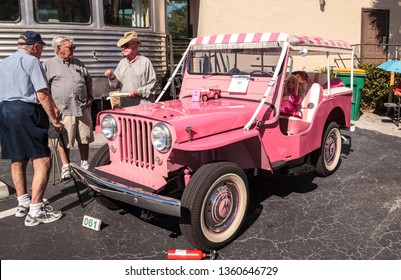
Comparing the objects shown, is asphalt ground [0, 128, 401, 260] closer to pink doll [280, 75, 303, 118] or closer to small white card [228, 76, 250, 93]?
pink doll [280, 75, 303, 118]

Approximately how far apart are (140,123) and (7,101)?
1.29 meters

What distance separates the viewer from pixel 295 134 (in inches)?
168

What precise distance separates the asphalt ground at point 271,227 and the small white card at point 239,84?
115cm

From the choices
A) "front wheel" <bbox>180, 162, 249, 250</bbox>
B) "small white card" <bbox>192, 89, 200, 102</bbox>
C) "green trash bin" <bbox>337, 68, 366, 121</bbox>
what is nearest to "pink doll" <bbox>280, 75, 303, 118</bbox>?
"small white card" <bbox>192, 89, 200, 102</bbox>

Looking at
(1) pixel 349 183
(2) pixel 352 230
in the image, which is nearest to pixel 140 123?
(2) pixel 352 230

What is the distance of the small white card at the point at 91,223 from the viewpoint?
3627 millimetres

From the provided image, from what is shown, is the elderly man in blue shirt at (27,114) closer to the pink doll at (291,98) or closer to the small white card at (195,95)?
the small white card at (195,95)

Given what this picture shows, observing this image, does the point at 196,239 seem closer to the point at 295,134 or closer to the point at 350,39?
the point at 295,134

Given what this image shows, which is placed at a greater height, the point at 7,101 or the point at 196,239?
the point at 7,101

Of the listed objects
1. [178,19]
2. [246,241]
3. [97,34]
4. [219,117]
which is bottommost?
[246,241]

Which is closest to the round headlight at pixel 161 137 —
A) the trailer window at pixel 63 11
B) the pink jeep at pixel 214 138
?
the pink jeep at pixel 214 138

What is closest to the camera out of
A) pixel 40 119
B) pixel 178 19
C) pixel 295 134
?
pixel 40 119

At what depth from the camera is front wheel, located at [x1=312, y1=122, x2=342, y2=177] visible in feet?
16.1

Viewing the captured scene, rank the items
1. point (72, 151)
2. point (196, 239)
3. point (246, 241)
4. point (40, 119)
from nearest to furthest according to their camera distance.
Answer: point (196, 239)
point (246, 241)
point (40, 119)
point (72, 151)
